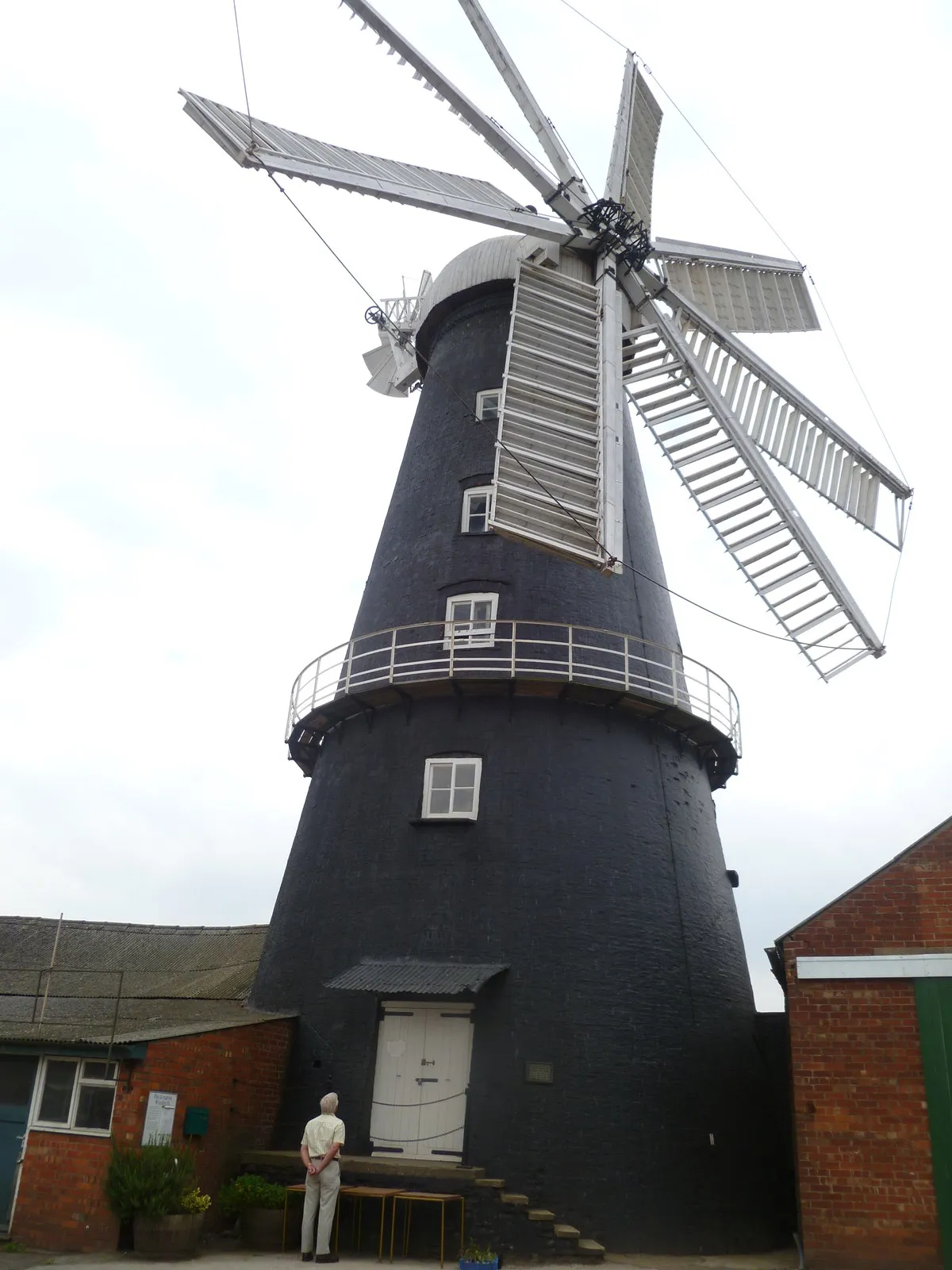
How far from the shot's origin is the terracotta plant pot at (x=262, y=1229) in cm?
1254

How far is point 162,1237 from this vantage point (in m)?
11.7

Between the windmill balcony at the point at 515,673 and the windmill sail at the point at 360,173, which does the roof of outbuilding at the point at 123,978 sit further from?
the windmill sail at the point at 360,173

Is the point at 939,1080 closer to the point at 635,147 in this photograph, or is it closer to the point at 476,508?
the point at 476,508

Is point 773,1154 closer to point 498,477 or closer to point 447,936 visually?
point 447,936

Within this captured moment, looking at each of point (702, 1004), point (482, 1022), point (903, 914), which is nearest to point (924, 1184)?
point (903, 914)

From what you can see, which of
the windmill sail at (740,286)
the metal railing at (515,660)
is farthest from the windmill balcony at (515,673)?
the windmill sail at (740,286)

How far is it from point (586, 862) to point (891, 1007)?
429cm

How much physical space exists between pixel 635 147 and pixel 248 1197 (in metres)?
17.9

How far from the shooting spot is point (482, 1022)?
45.2 feet

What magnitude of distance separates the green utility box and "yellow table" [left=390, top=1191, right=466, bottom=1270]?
2.57m

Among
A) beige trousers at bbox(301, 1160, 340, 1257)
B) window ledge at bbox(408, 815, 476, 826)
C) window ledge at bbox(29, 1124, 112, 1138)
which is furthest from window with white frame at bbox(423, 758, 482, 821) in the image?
window ledge at bbox(29, 1124, 112, 1138)

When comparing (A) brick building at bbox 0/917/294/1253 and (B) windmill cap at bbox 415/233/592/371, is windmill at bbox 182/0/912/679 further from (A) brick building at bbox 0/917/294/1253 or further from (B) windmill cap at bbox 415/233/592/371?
(A) brick building at bbox 0/917/294/1253

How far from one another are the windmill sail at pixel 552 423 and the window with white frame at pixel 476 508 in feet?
7.35

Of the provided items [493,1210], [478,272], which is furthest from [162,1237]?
[478,272]
